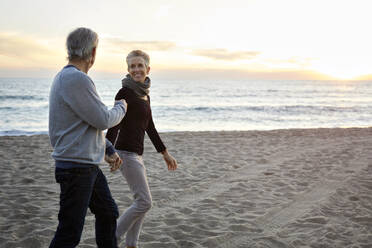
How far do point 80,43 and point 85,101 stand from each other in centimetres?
38

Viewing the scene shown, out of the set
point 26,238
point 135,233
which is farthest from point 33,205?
point 135,233

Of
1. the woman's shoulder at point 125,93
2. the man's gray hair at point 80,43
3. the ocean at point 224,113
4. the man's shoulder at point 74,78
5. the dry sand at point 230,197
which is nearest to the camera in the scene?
the man's shoulder at point 74,78

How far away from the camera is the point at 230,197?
543 cm

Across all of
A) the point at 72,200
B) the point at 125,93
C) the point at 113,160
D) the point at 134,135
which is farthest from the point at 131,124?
the point at 72,200

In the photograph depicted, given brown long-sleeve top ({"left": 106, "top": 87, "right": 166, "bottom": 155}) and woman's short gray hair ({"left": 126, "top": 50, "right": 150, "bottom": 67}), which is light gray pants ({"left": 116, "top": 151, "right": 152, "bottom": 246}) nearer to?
brown long-sleeve top ({"left": 106, "top": 87, "right": 166, "bottom": 155})

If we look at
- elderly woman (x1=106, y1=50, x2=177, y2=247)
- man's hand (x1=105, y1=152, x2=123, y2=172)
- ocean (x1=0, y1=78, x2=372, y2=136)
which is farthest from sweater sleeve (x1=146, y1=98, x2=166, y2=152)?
ocean (x1=0, y1=78, x2=372, y2=136)

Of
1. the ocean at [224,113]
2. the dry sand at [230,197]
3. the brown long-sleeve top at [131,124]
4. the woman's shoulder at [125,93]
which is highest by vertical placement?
the woman's shoulder at [125,93]

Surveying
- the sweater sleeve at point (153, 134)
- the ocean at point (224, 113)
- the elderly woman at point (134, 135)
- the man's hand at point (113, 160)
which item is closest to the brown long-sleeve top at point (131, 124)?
the elderly woman at point (134, 135)

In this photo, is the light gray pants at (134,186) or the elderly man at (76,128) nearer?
the elderly man at (76,128)

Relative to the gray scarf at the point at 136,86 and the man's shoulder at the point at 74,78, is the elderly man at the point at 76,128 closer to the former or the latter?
the man's shoulder at the point at 74,78

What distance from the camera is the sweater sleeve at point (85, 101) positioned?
200 cm

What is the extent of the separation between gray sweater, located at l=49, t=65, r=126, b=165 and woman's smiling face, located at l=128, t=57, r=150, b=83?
2.74 feet

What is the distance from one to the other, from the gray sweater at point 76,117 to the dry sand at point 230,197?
6.42 ft

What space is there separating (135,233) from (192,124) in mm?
16220
